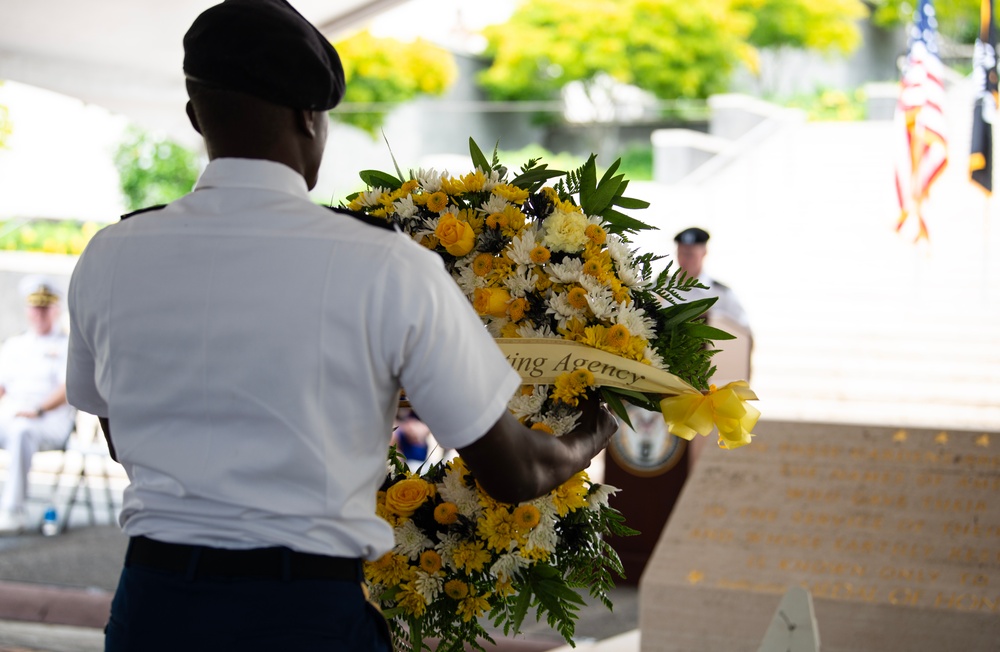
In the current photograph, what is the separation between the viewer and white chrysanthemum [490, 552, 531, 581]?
1.92 metres

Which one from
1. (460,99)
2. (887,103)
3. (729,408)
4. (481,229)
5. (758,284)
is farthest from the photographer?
(460,99)

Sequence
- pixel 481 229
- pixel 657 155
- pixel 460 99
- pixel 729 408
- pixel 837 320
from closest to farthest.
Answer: pixel 729 408 < pixel 481 229 < pixel 837 320 < pixel 657 155 < pixel 460 99

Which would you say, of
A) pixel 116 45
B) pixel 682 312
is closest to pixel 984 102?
pixel 116 45

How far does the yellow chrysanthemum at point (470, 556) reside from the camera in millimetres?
1911

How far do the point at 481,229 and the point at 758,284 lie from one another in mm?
10447

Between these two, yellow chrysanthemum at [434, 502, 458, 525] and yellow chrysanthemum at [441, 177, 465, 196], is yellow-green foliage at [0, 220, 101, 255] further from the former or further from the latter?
yellow chrysanthemum at [434, 502, 458, 525]

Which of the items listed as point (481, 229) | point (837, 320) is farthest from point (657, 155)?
point (481, 229)

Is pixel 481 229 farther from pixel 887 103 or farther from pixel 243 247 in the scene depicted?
pixel 887 103

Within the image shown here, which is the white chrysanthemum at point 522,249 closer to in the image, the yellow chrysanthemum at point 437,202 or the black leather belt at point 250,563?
the yellow chrysanthemum at point 437,202

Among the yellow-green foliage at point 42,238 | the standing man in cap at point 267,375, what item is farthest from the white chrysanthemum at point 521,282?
the yellow-green foliage at point 42,238

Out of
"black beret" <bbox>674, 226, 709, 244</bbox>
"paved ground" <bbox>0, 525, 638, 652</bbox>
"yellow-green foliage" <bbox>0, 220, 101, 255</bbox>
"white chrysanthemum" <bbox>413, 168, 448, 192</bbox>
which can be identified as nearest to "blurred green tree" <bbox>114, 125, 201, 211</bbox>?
"yellow-green foliage" <bbox>0, 220, 101, 255</bbox>

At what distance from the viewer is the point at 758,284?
12.1 meters

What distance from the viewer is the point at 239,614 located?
4.41 feet

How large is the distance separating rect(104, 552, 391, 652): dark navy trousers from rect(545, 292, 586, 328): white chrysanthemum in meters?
0.68
